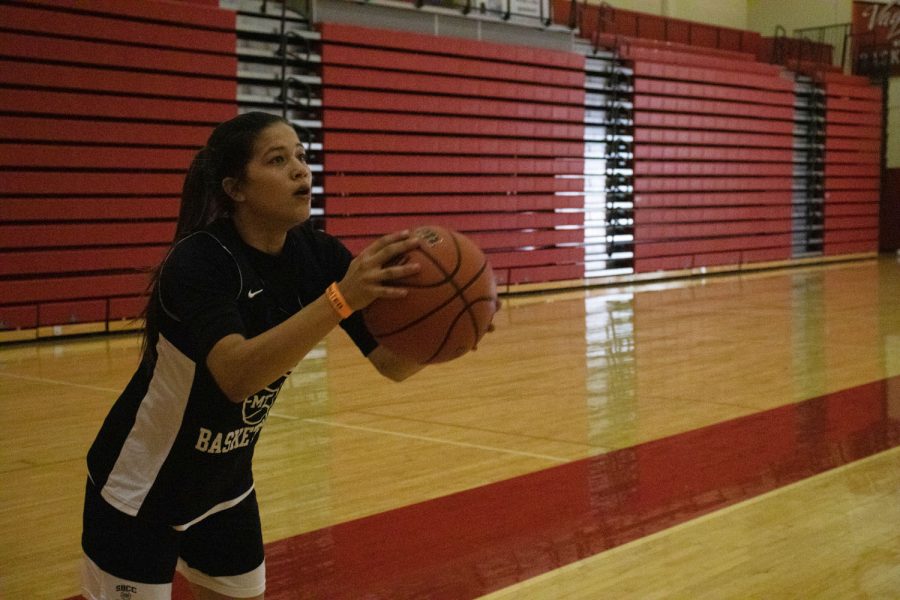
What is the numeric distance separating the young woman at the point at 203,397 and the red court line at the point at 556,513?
954mm

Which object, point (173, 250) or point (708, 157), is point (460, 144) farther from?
point (173, 250)

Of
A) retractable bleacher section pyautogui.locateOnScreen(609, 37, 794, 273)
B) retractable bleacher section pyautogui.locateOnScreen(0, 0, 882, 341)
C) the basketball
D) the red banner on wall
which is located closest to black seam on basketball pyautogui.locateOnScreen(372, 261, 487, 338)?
the basketball

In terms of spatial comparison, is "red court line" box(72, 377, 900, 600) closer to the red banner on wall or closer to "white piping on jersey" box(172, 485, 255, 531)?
"white piping on jersey" box(172, 485, 255, 531)

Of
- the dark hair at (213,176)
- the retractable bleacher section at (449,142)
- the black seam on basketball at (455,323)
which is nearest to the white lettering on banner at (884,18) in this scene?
the retractable bleacher section at (449,142)

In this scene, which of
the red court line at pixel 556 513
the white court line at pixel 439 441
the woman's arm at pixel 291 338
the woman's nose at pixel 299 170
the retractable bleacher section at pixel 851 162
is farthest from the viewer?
the retractable bleacher section at pixel 851 162

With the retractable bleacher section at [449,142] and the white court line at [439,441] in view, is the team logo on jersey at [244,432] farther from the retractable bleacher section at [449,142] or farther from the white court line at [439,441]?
the retractable bleacher section at [449,142]

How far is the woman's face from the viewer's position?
68.6 inches

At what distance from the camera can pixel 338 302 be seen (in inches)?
60.3

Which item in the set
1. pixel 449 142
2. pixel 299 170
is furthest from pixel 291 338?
pixel 449 142

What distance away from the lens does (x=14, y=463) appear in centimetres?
429

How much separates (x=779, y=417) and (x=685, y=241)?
10.1 meters

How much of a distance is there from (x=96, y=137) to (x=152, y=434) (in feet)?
24.5

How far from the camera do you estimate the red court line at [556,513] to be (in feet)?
9.22

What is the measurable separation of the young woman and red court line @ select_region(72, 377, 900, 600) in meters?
0.95
